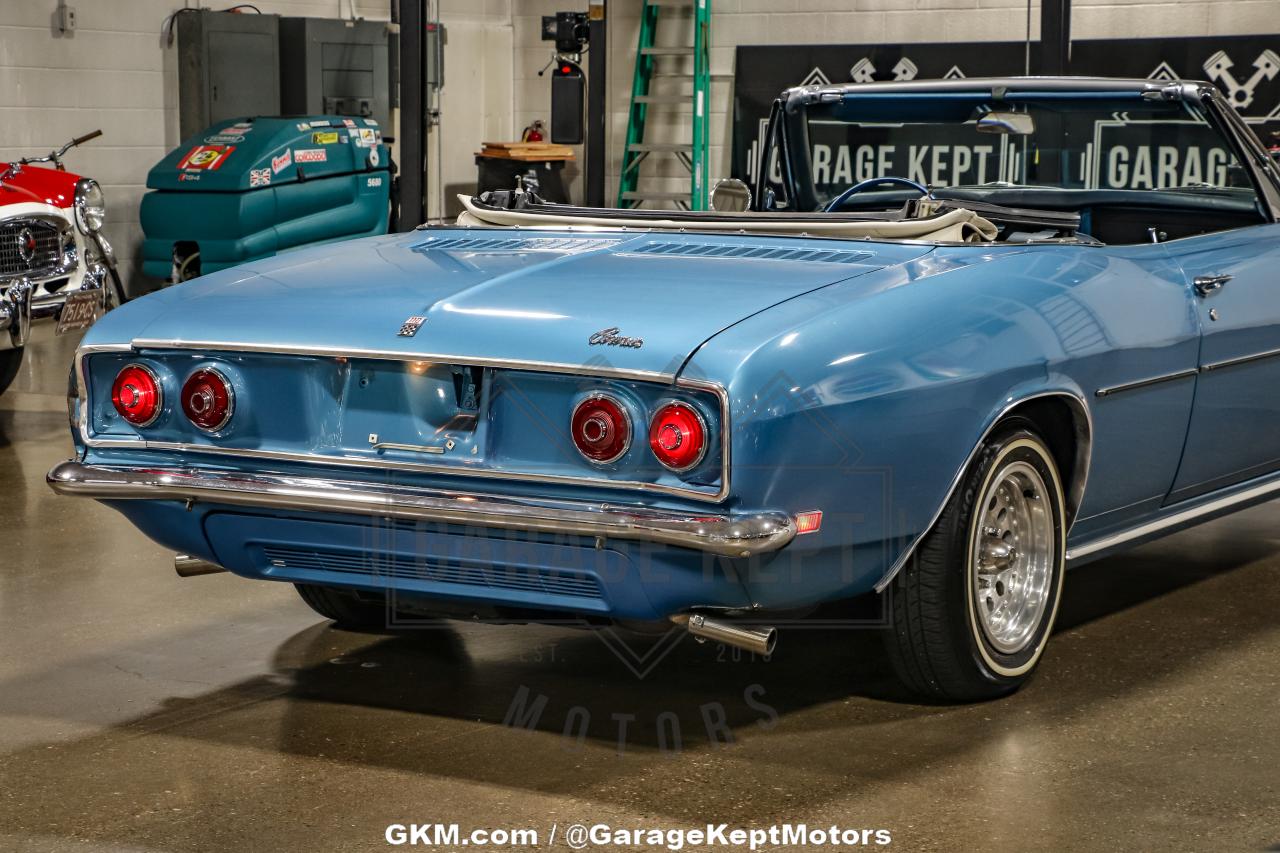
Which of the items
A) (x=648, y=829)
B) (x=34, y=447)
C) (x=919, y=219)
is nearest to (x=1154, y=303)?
(x=919, y=219)

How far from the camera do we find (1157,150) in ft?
43.5

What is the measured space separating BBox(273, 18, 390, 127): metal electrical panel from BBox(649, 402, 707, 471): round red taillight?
1125 centimetres

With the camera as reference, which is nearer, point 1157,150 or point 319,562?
point 319,562

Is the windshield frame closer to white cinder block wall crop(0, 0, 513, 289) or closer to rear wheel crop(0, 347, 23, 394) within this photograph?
rear wheel crop(0, 347, 23, 394)

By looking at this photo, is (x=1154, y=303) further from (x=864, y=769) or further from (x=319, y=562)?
(x=319, y=562)

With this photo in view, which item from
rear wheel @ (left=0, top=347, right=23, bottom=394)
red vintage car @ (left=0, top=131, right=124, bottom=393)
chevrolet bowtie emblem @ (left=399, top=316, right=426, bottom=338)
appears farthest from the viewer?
rear wheel @ (left=0, top=347, right=23, bottom=394)

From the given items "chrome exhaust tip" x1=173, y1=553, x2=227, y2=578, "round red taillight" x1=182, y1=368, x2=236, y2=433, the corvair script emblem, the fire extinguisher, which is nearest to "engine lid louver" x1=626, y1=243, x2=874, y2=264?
the corvair script emblem

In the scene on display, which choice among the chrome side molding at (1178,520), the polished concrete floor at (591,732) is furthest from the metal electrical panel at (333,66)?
the chrome side molding at (1178,520)

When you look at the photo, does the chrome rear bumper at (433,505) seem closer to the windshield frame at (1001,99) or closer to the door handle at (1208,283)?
the windshield frame at (1001,99)

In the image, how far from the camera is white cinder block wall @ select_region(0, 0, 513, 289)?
1214 cm

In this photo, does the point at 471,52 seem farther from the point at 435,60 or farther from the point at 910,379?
the point at 910,379

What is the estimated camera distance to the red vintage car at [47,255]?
285 inches

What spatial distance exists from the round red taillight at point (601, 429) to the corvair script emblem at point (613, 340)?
102 mm

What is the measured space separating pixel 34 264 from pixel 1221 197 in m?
5.04
